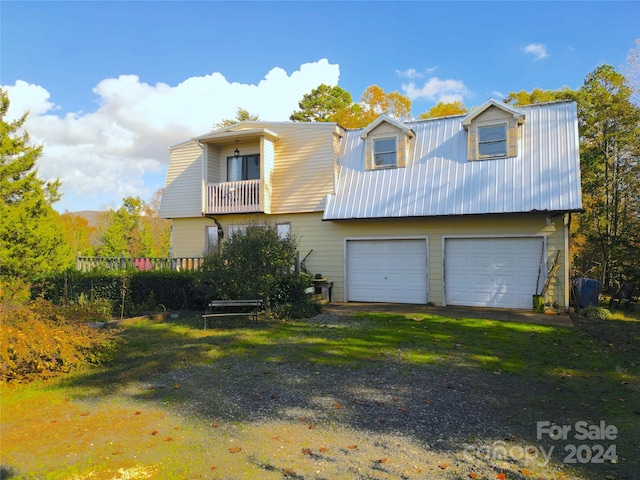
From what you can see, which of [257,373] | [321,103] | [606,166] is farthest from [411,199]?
[321,103]

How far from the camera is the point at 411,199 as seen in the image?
14.4m

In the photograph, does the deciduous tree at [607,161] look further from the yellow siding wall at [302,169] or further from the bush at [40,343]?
the bush at [40,343]

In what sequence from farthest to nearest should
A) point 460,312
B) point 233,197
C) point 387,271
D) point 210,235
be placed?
point 210,235 < point 233,197 < point 387,271 < point 460,312

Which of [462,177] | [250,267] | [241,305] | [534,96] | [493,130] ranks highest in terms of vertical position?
[534,96]

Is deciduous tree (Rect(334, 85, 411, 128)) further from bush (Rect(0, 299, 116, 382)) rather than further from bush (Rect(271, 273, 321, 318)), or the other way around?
bush (Rect(0, 299, 116, 382))

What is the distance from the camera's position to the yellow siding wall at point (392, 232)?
12.7 m

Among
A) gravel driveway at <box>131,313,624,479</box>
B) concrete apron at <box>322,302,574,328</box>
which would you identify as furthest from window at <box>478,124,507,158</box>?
gravel driveway at <box>131,313,624,479</box>

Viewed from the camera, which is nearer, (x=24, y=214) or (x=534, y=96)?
(x=24, y=214)

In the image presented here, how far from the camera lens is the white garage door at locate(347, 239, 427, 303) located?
14.6 metres

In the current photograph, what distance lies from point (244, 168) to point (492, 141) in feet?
32.2

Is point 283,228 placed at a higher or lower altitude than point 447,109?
lower

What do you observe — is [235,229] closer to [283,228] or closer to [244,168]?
[283,228]

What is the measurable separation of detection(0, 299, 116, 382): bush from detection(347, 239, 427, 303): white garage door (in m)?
9.63

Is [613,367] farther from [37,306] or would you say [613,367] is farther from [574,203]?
[37,306]
